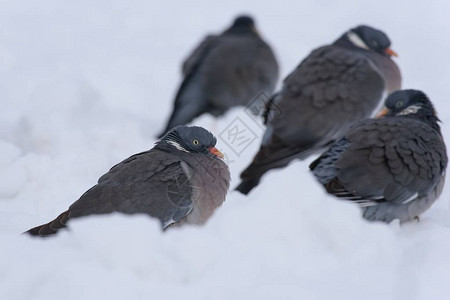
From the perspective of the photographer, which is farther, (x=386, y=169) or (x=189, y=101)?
(x=189, y=101)

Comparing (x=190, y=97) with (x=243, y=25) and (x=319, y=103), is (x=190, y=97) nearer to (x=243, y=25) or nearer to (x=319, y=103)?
(x=243, y=25)

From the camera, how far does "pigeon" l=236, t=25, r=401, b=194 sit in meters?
5.79

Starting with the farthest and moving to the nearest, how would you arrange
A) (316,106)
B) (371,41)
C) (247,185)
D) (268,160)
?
(371,41) → (316,106) → (268,160) → (247,185)

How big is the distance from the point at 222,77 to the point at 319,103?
4.62 ft

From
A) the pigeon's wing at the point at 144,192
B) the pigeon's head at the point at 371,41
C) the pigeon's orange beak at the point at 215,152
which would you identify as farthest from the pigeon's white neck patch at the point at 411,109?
the pigeon's wing at the point at 144,192

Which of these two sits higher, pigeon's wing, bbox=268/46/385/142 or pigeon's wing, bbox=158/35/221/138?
pigeon's wing, bbox=158/35/221/138

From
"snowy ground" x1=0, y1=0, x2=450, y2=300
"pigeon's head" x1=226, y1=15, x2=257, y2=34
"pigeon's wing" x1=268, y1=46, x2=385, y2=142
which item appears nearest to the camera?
"snowy ground" x1=0, y1=0, x2=450, y2=300

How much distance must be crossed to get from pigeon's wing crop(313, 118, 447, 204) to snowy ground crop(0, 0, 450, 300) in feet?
0.73

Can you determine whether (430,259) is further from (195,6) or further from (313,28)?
(195,6)

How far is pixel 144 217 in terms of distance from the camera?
14.0 feet

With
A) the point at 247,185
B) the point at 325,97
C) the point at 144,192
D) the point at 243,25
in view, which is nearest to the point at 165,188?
the point at 144,192

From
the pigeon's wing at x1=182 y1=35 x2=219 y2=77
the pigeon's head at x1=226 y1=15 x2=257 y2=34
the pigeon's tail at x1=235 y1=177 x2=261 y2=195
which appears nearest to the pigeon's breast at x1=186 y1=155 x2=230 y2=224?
the pigeon's tail at x1=235 y1=177 x2=261 y2=195

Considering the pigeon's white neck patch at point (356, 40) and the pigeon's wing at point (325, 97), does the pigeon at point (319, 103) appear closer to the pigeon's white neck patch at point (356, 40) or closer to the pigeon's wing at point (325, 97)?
the pigeon's wing at point (325, 97)

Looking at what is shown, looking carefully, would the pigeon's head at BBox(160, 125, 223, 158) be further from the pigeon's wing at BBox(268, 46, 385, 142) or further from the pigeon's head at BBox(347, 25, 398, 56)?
the pigeon's head at BBox(347, 25, 398, 56)
